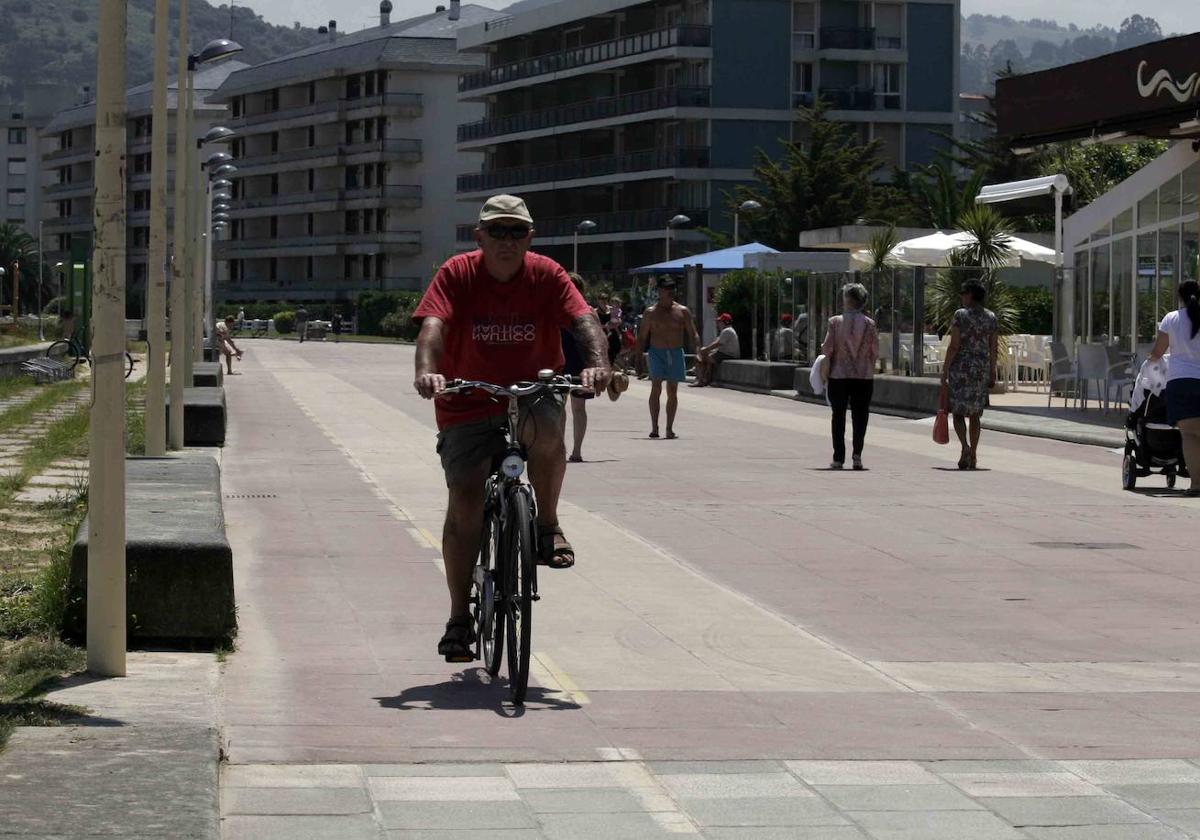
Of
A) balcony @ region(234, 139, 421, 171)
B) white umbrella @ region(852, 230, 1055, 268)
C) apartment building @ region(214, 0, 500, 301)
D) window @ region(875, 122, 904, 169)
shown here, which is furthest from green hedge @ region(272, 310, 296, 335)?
white umbrella @ region(852, 230, 1055, 268)

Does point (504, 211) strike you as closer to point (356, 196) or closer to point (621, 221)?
point (621, 221)

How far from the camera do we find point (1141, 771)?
6.59 meters

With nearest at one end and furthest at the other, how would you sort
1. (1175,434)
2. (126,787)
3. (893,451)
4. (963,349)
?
(126,787) < (1175,434) < (963,349) < (893,451)

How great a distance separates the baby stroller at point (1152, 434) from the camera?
1717cm

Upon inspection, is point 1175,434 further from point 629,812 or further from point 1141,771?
point 629,812

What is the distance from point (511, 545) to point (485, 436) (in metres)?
0.57

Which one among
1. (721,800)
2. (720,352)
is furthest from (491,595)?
(720,352)

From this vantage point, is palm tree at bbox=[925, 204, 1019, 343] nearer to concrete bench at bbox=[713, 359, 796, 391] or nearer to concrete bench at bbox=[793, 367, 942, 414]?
concrete bench at bbox=[713, 359, 796, 391]

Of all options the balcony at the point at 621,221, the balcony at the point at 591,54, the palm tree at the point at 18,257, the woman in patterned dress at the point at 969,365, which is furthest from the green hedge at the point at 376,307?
the woman in patterned dress at the point at 969,365

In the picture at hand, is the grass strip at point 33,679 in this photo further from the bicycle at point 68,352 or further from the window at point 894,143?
the window at point 894,143

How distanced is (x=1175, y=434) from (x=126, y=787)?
13.1m

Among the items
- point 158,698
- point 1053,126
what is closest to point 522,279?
point 158,698

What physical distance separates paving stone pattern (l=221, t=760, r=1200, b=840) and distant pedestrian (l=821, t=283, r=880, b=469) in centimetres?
1297

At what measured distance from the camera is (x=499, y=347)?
789 centimetres
